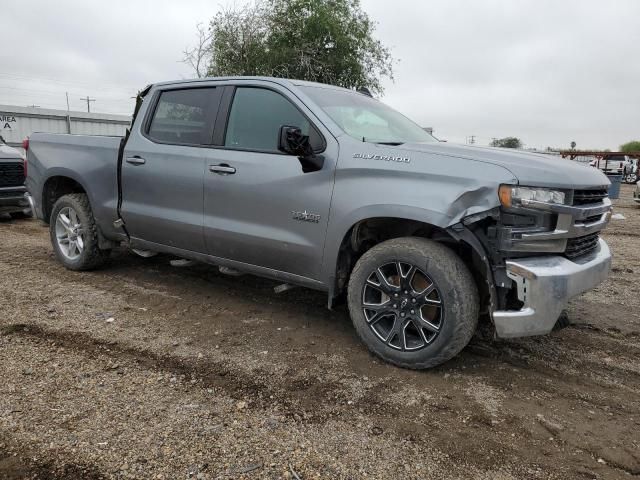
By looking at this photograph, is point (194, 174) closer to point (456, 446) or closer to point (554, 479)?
point (456, 446)

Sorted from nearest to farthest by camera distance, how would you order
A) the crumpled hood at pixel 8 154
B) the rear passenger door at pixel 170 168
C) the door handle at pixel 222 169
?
1. the door handle at pixel 222 169
2. the rear passenger door at pixel 170 168
3. the crumpled hood at pixel 8 154

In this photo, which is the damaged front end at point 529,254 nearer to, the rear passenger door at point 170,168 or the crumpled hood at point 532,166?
the crumpled hood at point 532,166

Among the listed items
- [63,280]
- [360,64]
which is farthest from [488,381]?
[360,64]

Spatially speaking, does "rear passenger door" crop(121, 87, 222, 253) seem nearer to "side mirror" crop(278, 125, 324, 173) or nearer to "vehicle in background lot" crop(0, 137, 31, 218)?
"side mirror" crop(278, 125, 324, 173)

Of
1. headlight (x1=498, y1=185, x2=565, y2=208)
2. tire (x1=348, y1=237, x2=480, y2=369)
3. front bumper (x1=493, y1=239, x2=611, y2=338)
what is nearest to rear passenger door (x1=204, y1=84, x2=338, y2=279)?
tire (x1=348, y1=237, x2=480, y2=369)

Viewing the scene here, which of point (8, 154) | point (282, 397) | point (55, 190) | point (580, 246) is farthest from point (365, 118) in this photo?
point (8, 154)

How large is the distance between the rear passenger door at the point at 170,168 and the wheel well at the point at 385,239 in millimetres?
1314

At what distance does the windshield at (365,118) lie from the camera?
12.4ft

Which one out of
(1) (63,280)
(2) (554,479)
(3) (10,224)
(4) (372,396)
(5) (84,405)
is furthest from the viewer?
(3) (10,224)

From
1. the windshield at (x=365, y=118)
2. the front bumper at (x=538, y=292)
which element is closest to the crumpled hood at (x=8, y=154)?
the windshield at (x=365, y=118)

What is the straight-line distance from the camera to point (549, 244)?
306 centimetres

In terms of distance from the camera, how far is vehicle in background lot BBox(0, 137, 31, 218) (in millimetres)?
8492

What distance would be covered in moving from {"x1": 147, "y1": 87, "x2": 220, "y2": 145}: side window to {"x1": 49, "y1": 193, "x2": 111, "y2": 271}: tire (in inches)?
48.2

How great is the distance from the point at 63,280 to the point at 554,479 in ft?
15.5
